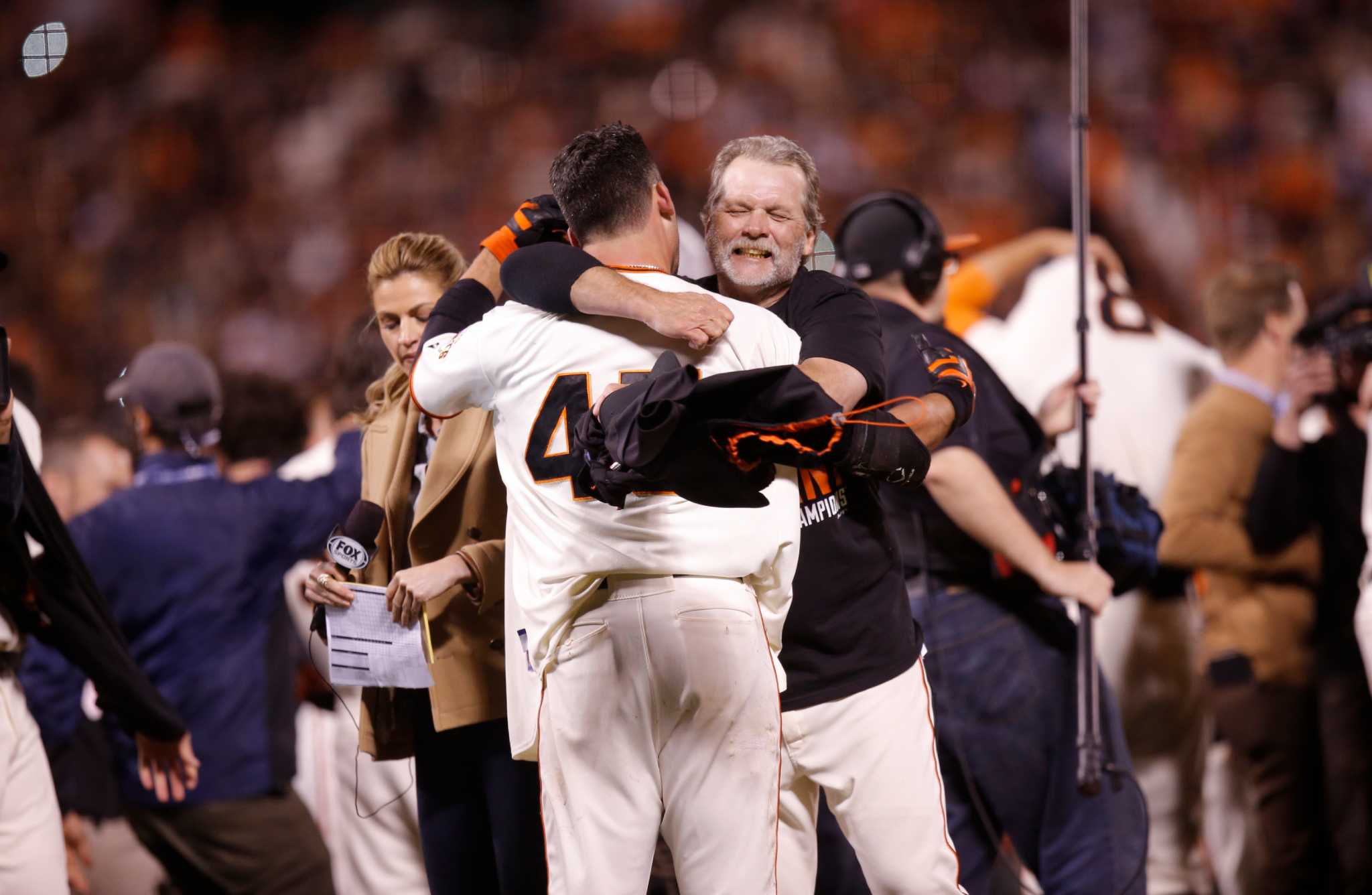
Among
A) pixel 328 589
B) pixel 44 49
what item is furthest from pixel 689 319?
pixel 44 49

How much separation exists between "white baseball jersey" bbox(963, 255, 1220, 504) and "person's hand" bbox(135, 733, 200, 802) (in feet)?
8.31

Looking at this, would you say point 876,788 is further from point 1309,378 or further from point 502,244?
point 1309,378

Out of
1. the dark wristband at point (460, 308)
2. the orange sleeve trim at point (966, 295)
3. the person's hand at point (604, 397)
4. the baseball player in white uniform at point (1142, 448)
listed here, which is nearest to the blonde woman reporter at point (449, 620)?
the dark wristband at point (460, 308)

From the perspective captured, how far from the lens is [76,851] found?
11.7 feet

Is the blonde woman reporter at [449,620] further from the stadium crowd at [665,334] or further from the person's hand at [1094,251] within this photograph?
the person's hand at [1094,251]

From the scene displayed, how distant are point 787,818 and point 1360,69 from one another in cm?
643

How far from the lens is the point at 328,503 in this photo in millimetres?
3230

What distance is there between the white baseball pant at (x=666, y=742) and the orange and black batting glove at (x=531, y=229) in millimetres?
616

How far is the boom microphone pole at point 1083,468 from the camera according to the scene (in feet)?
9.29

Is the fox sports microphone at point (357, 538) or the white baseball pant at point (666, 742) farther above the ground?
the fox sports microphone at point (357, 538)

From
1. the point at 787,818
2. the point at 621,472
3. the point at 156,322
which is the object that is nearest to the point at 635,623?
the point at 621,472

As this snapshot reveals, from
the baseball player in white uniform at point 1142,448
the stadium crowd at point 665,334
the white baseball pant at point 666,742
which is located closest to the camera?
the white baseball pant at point 666,742

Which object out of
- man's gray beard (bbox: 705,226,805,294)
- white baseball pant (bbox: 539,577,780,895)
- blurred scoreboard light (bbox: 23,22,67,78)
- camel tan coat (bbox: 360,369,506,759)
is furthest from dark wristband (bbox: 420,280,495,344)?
blurred scoreboard light (bbox: 23,22,67,78)

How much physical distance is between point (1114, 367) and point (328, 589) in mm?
2739
